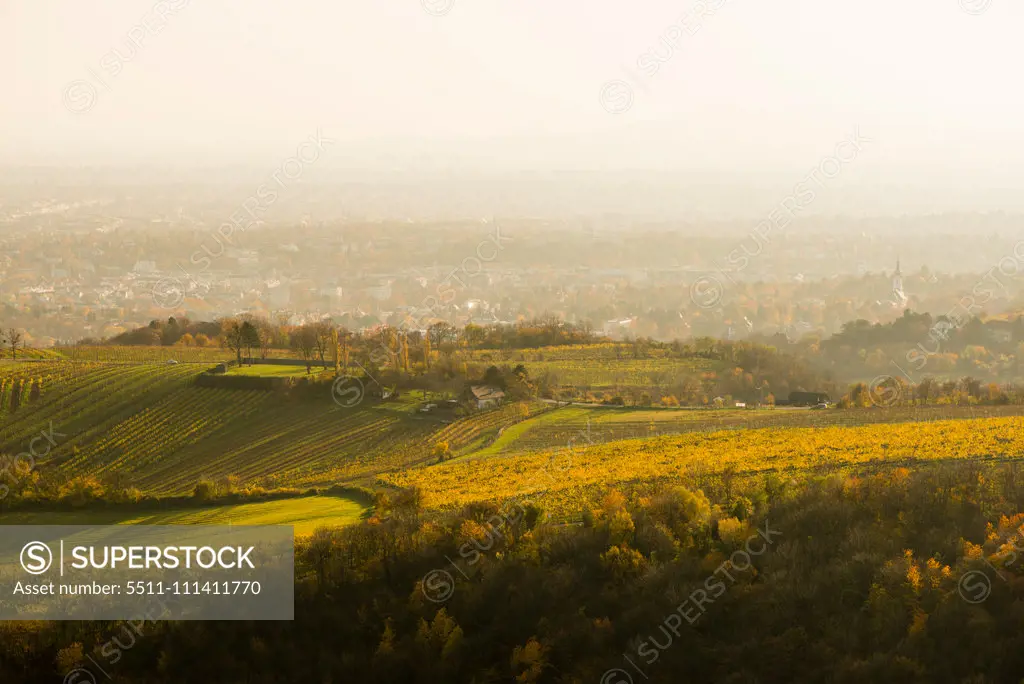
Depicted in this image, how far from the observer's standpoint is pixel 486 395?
41844mm

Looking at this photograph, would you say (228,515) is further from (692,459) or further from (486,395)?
(486,395)

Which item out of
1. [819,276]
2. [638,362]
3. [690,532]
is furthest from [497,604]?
[819,276]

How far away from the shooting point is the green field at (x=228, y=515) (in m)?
26.4

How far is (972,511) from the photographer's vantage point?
21828mm

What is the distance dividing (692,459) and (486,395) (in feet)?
44.2

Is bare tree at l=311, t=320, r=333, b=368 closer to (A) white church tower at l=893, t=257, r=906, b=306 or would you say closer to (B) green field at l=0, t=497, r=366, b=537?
(B) green field at l=0, t=497, r=366, b=537

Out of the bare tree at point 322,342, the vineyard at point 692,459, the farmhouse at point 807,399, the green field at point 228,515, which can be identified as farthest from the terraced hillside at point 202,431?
the farmhouse at point 807,399

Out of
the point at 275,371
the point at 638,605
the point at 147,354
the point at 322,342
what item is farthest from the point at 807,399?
the point at 147,354

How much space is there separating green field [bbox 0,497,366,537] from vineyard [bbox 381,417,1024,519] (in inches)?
90.1

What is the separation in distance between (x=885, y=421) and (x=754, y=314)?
8762 centimetres

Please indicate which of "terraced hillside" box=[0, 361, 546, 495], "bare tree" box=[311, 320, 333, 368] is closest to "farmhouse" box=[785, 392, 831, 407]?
"terraced hillside" box=[0, 361, 546, 495]

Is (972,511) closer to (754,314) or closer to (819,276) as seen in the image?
(754,314)

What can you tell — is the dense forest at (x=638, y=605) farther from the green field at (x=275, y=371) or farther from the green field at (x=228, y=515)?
the green field at (x=275, y=371)

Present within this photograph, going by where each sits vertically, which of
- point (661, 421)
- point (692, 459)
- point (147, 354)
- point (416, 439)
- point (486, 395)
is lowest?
point (416, 439)
